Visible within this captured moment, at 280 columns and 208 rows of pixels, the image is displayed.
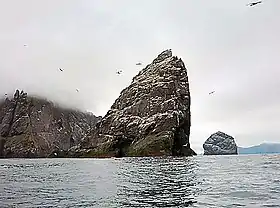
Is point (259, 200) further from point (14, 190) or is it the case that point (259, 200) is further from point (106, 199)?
point (14, 190)

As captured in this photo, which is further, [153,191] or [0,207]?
[153,191]

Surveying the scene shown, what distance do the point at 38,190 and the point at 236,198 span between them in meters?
22.6

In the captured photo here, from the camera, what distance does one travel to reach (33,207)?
3459 cm

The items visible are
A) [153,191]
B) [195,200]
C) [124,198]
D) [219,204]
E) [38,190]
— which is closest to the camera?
[219,204]

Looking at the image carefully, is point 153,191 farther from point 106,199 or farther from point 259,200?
point 259,200

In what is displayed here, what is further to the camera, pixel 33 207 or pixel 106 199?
pixel 106 199

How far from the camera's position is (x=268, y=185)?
159 ft

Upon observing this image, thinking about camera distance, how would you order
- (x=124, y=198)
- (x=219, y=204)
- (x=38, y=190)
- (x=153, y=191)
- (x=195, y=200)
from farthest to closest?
(x=38, y=190) → (x=153, y=191) → (x=124, y=198) → (x=195, y=200) → (x=219, y=204)

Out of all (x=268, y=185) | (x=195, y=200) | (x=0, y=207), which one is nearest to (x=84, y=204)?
(x=0, y=207)

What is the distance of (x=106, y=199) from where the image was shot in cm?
3916

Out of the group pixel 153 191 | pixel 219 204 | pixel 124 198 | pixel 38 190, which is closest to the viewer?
pixel 219 204

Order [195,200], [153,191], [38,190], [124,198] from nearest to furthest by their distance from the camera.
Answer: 1. [195,200]
2. [124,198]
3. [153,191]
4. [38,190]

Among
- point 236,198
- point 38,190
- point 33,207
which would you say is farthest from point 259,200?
point 38,190

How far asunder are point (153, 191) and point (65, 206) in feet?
40.4
